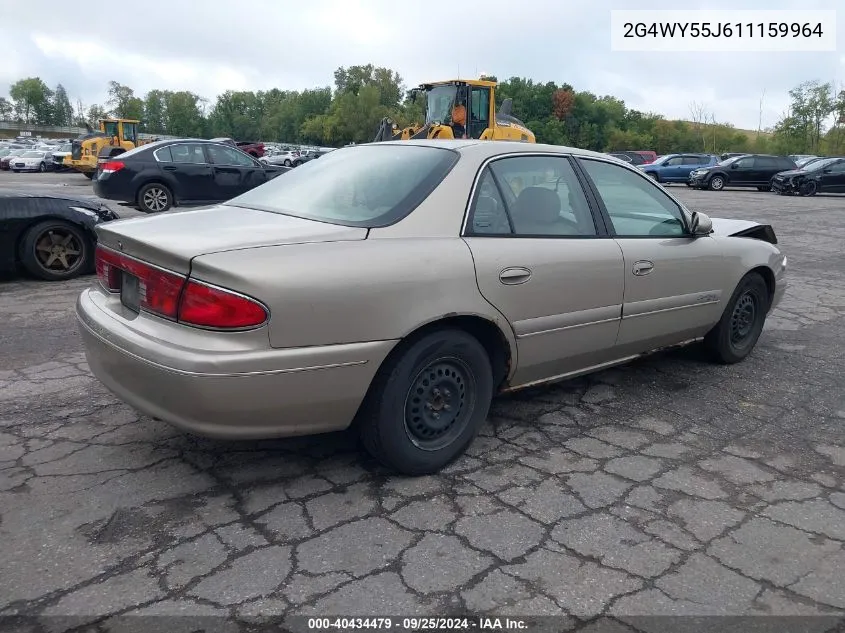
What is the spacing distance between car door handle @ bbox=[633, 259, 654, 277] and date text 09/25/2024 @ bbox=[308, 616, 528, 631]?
2243 mm

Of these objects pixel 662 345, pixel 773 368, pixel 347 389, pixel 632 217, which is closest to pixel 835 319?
pixel 773 368

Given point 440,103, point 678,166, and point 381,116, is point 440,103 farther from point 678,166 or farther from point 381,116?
point 381,116

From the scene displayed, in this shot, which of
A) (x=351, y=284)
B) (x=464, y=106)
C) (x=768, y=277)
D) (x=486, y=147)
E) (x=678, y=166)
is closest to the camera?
(x=351, y=284)

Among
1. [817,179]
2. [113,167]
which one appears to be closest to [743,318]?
[113,167]

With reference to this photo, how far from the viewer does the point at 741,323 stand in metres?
4.98

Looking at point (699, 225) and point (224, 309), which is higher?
point (699, 225)

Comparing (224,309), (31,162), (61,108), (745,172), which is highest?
(61,108)

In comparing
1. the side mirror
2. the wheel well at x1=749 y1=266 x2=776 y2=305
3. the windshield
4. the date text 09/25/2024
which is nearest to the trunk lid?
the date text 09/25/2024

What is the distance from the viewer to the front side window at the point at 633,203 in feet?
13.1

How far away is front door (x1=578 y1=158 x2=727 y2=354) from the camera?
13.0ft

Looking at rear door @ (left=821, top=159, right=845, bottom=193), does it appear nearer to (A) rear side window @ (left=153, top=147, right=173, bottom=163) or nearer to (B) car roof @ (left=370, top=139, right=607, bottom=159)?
(A) rear side window @ (left=153, top=147, right=173, bottom=163)

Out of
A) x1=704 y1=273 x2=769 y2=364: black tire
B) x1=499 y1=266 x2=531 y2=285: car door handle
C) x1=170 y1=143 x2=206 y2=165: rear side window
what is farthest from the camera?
x1=170 y1=143 x2=206 y2=165: rear side window

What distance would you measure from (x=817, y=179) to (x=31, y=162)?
3533 cm

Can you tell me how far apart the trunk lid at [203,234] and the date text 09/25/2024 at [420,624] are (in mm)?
1388
